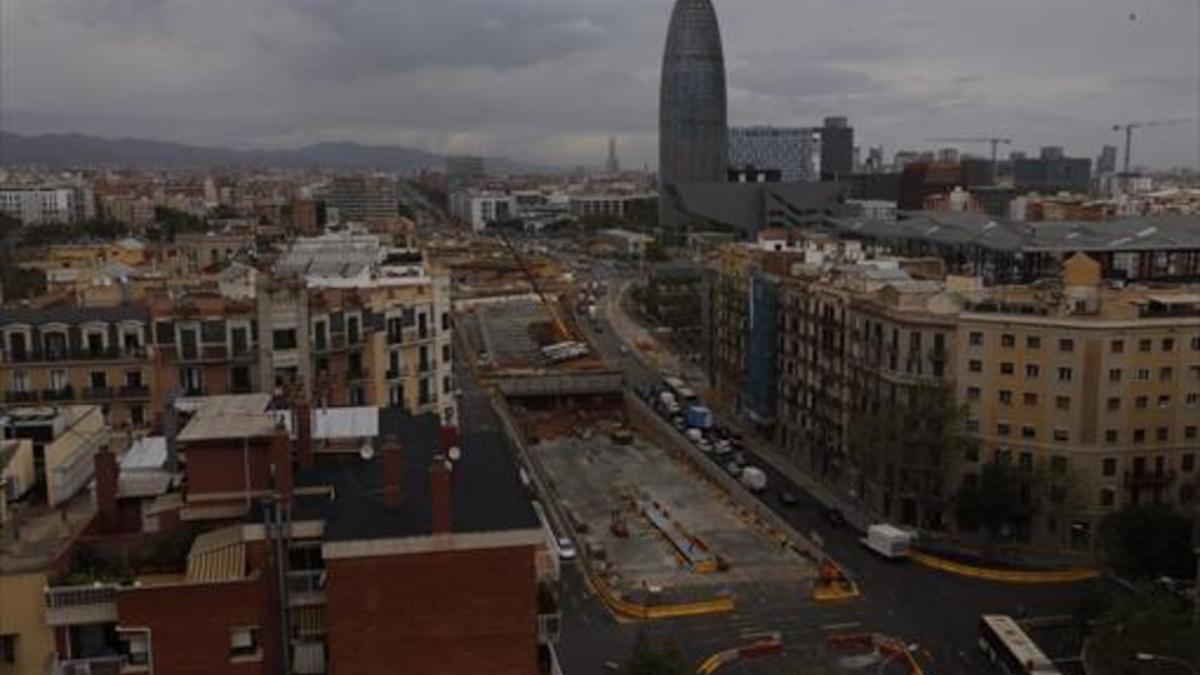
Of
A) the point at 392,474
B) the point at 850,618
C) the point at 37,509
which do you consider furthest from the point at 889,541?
the point at 37,509

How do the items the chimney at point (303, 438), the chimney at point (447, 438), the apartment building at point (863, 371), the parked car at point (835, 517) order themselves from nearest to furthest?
1. the chimney at point (303, 438)
2. the chimney at point (447, 438)
3. the apartment building at point (863, 371)
4. the parked car at point (835, 517)

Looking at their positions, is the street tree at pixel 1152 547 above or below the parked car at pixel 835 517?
above

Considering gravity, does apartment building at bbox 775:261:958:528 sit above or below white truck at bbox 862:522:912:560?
above

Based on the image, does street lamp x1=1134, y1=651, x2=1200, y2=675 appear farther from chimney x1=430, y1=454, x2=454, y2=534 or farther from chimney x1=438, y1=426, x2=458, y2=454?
chimney x1=430, y1=454, x2=454, y2=534

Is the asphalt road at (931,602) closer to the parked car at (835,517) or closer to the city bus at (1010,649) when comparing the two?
the parked car at (835,517)

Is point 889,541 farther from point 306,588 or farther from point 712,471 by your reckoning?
point 306,588

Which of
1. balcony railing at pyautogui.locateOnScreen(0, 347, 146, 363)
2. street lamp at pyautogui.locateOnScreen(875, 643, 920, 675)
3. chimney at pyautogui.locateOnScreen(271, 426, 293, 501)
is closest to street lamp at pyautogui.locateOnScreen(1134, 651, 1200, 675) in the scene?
street lamp at pyautogui.locateOnScreen(875, 643, 920, 675)

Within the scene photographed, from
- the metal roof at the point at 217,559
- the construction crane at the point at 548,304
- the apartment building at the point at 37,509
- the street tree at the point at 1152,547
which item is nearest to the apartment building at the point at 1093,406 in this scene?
the street tree at the point at 1152,547
